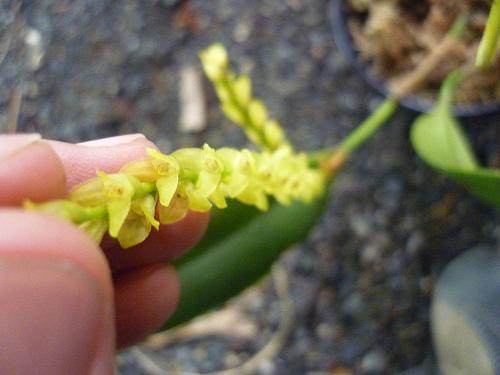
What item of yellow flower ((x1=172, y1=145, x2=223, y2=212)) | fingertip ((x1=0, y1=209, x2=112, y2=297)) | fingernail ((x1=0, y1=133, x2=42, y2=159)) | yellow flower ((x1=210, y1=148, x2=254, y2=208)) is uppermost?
fingertip ((x1=0, y1=209, x2=112, y2=297))

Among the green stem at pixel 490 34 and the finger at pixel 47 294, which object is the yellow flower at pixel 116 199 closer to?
the finger at pixel 47 294

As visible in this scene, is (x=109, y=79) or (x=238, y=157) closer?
(x=238, y=157)

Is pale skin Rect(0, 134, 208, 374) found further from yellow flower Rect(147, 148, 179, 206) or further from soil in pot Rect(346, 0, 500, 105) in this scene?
soil in pot Rect(346, 0, 500, 105)

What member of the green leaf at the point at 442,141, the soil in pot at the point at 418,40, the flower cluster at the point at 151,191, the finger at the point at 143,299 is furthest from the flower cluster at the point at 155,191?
the soil in pot at the point at 418,40

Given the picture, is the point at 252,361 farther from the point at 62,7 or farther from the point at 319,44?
the point at 62,7

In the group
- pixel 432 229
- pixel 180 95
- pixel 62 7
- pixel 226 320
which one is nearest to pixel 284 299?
pixel 226 320

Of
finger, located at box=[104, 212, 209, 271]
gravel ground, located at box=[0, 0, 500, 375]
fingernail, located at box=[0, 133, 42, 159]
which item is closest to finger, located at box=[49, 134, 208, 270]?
finger, located at box=[104, 212, 209, 271]
